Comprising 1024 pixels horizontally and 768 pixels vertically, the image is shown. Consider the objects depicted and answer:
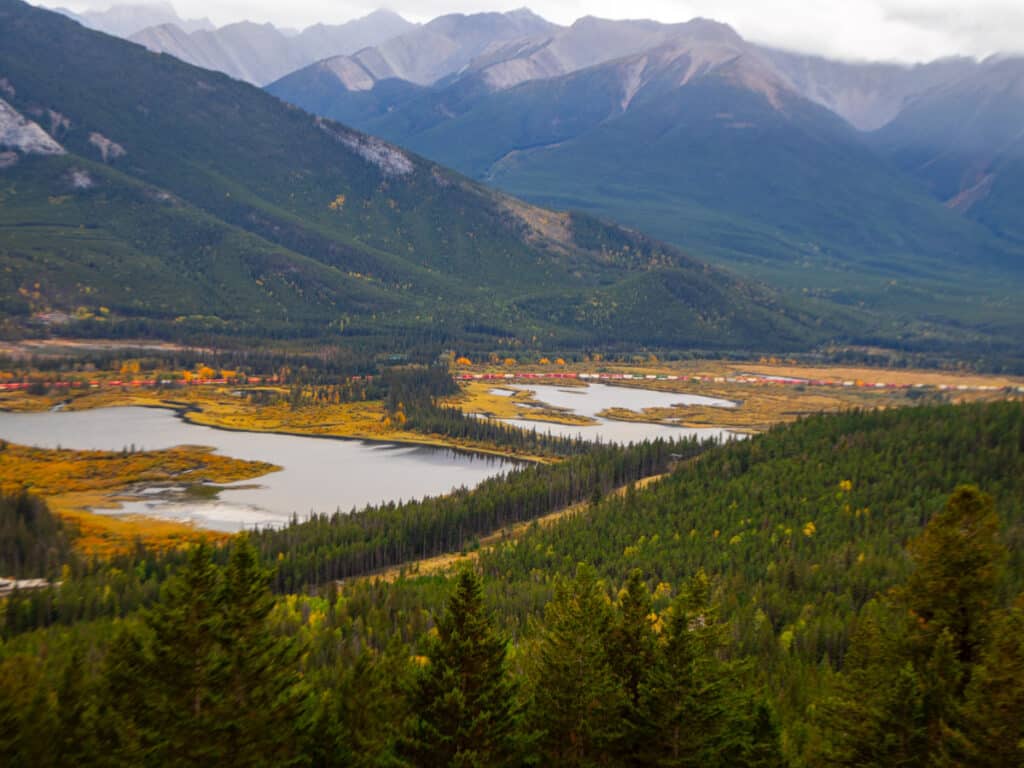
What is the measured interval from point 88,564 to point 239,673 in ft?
246

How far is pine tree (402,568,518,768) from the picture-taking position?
132ft

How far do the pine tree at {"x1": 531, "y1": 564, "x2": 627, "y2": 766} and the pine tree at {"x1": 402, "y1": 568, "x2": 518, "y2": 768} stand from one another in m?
2.15

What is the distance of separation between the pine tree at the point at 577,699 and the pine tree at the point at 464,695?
2153 mm

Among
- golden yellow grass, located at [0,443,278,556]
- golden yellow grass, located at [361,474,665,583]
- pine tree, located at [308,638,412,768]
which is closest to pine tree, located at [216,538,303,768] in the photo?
pine tree, located at [308,638,412,768]

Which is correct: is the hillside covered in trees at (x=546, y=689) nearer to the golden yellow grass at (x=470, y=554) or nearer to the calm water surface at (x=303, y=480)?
the golden yellow grass at (x=470, y=554)

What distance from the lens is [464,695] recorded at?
133ft

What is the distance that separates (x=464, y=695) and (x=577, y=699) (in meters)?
5.19

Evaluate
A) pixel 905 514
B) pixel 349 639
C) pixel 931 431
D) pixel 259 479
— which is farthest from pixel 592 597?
pixel 259 479

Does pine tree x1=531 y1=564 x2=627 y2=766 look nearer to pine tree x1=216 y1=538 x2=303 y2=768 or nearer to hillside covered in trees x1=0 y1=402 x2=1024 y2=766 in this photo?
→ hillside covered in trees x1=0 y1=402 x2=1024 y2=766

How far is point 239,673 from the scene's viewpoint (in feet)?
140

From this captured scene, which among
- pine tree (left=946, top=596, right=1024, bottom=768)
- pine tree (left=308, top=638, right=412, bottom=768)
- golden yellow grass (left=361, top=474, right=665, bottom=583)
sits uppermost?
pine tree (left=946, top=596, right=1024, bottom=768)

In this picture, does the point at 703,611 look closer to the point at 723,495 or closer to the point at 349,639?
the point at 349,639

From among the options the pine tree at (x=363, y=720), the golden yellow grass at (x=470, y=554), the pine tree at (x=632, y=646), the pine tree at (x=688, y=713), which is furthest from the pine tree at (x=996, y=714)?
the golden yellow grass at (x=470, y=554)

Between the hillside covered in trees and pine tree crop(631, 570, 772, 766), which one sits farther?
pine tree crop(631, 570, 772, 766)
